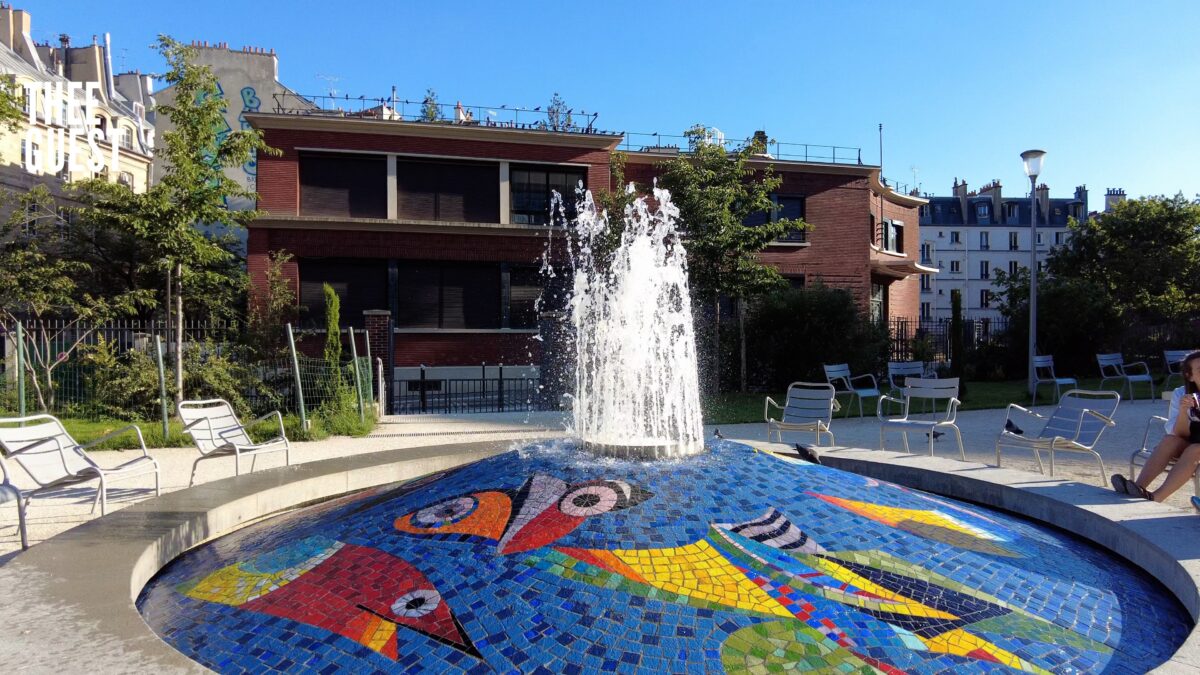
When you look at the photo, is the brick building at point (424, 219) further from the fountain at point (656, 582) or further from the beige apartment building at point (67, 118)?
the fountain at point (656, 582)

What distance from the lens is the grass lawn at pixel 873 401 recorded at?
1576 centimetres

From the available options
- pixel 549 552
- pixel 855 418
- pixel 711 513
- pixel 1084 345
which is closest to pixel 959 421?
pixel 855 418

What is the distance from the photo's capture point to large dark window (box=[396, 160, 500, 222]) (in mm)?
24766

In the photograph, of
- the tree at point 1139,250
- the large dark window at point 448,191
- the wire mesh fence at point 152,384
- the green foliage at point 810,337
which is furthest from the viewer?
the tree at point 1139,250

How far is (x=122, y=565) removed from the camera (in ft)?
13.9

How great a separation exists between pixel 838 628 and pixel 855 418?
41.2 feet

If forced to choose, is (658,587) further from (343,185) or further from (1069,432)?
(343,185)

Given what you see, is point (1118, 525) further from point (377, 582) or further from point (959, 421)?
point (959, 421)

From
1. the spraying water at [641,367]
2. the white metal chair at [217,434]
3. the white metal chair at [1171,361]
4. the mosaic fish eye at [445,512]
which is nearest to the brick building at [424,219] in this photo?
the white metal chair at [217,434]

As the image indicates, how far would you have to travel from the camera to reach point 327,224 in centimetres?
2347

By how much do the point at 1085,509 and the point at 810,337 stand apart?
15.2 metres

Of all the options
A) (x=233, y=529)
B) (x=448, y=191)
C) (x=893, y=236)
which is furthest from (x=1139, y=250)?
(x=233, y=529)

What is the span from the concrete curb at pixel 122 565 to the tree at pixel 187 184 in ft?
27.4

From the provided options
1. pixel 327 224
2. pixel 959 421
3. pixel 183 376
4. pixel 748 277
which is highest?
pixel 327 224
